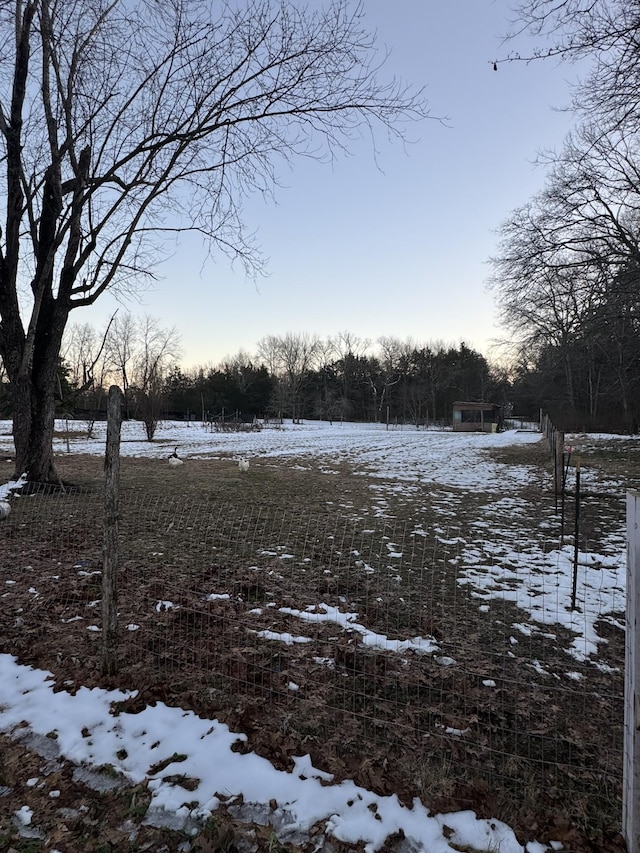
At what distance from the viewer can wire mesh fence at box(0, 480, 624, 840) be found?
7.79ft

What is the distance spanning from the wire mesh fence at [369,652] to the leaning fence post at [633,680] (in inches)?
14.6

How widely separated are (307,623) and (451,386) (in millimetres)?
65155

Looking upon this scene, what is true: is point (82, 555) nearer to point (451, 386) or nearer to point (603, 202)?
point (603, 202)

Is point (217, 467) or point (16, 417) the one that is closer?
point (16, 417)

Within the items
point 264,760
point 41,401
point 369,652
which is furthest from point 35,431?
point 264,760

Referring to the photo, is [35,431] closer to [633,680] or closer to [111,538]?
[111,538]

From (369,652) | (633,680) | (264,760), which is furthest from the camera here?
(369,652)

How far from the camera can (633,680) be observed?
174 centimetres

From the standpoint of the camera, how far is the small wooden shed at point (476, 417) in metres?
45.5

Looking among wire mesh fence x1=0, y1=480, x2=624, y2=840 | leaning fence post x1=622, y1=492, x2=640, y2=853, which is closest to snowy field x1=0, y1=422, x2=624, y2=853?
wire mesh fence x1=0, y1=480, x2=624, y2=840

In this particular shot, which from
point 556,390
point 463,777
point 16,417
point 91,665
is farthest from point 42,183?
point 556,390

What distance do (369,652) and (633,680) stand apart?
6.60ft

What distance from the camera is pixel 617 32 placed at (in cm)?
492

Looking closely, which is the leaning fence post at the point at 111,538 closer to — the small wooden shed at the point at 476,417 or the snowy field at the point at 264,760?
the snowy field at the point at 264,760
